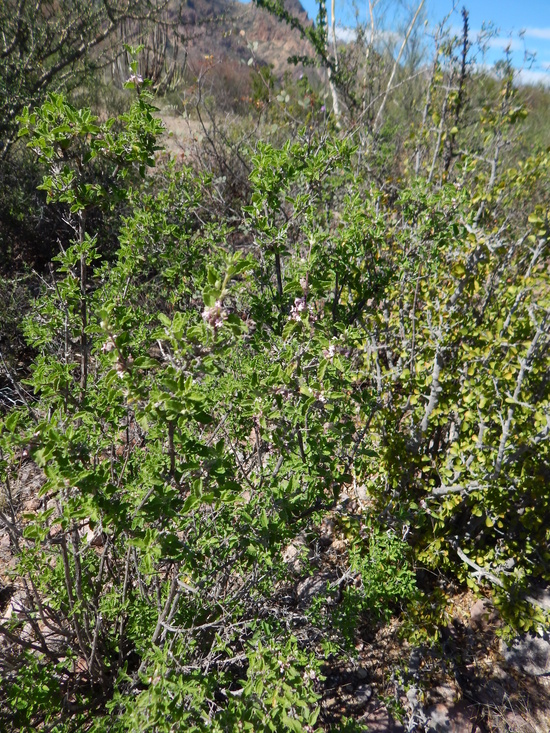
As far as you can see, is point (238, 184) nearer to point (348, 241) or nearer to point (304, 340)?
point (348, 241)

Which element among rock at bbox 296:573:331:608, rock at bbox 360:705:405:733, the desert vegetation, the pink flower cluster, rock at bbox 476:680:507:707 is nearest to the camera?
the pink flower cluster

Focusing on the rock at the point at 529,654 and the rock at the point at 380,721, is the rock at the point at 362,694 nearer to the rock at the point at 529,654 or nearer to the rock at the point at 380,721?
the rock at the point at 380,721

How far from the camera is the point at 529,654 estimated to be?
2.67m

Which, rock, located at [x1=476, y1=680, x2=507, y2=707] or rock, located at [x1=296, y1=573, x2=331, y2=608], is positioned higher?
rock, located at [x1=296, y1=573, x2=331, y2=608]

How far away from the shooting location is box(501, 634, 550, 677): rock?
8.63 ft

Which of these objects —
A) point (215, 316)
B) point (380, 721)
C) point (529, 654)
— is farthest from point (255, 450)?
point (529, 654)

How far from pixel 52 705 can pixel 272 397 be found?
157 centimetres

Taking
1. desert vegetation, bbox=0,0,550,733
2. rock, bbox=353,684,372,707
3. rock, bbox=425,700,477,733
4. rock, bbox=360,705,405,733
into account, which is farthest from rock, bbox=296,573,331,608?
rock, bbox=425,700,477,733

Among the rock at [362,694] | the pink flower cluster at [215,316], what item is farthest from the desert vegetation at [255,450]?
the rock at [362,694]

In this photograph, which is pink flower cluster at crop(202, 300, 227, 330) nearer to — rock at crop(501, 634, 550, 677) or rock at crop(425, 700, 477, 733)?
rock at crop(425, 700, 477, 733)

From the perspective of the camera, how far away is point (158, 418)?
4.12 feet

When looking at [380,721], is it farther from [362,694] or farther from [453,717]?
[453,717]

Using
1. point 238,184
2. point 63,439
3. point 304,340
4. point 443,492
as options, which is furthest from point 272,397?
point 238,184

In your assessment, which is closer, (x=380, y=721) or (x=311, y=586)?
(x=380, y=721)
